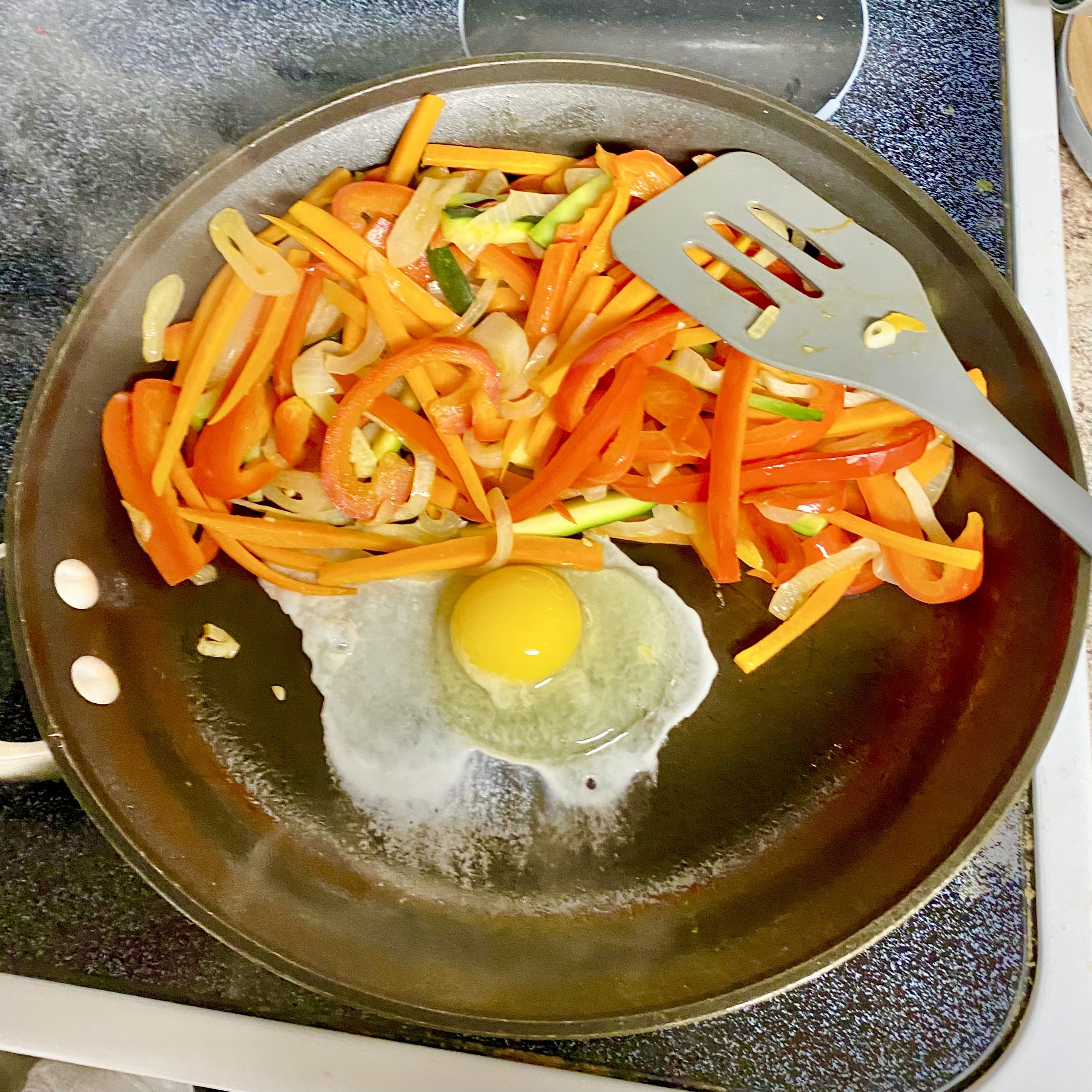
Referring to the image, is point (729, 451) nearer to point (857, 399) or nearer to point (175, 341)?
point (857, 399)

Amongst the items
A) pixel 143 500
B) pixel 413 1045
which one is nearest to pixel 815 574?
pixel 413 1045

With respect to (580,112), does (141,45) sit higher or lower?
lower

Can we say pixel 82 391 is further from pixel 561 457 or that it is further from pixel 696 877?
pixel 696 877

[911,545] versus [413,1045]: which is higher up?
[911,545]

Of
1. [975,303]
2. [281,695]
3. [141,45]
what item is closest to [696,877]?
[281,695]

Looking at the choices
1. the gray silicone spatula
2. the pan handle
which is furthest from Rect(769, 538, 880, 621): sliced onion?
the pan handle
